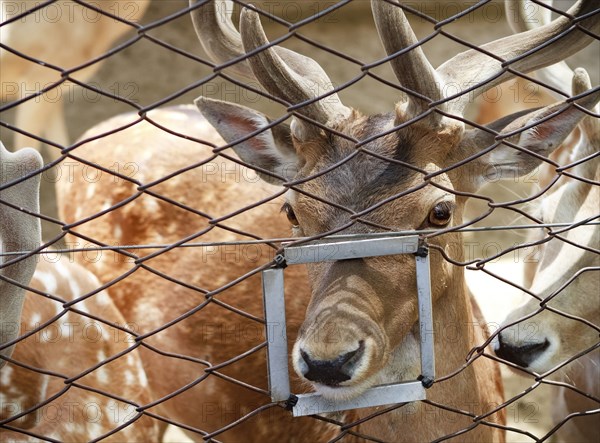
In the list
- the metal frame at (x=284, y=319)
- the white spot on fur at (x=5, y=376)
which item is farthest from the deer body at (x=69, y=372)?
the metal frame at (x=284, y=319)

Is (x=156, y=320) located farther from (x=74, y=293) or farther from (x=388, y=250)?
(x=388, y=250)

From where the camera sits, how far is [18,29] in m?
5.33

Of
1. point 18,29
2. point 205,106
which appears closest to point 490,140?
point 205,106

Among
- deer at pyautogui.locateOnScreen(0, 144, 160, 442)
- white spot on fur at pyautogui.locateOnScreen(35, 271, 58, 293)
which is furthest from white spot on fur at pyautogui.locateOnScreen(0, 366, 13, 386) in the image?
white spot on fur at pyautogui.locateOnScreen(35, 271, 58, 293)

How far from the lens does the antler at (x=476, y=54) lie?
7.05 feet

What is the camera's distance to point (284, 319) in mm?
2008

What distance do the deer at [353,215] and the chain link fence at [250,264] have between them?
10 millimetres

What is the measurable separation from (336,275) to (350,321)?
7.5 inches

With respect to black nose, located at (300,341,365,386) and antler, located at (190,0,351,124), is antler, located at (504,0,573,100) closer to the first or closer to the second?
antler, located at (190,0,351,124)

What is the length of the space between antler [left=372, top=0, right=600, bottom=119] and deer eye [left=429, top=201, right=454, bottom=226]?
28 cm

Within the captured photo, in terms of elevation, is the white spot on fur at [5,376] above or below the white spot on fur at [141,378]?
below

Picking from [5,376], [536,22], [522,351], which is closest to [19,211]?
[5,376]

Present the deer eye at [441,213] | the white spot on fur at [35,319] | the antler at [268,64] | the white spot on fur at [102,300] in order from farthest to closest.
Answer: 1. the white spot on fur at [102,300]
2. the white spot on fur at [35,319]
3. the deer eye at [441,213]
4. the antler at [268,64]

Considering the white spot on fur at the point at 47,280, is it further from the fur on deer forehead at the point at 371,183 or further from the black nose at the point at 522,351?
the black nose at the point at 522,351
